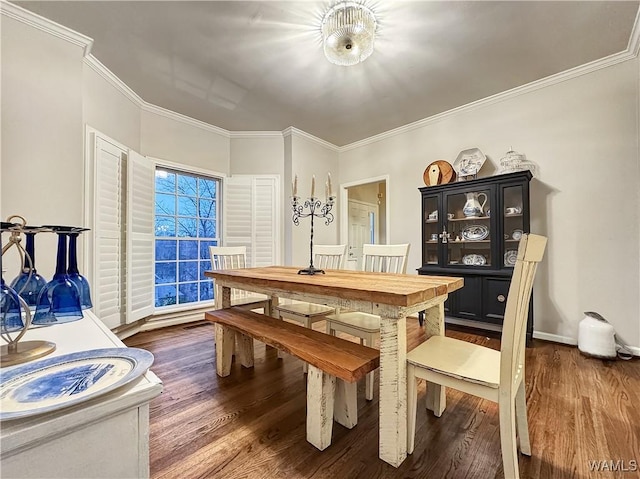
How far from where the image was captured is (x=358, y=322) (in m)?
1.91

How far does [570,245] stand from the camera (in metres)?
2.77

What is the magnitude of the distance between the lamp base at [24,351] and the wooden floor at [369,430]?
0.87 metres

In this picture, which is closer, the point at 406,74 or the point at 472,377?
the point at 472,377

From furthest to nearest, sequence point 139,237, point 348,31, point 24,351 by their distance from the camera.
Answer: point 139,237 → point 348,31 → point 24,351

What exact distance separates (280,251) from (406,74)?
8.90 feet

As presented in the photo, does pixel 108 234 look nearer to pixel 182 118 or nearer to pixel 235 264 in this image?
pixel 235 264

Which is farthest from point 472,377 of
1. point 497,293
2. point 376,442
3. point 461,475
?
point 497,293

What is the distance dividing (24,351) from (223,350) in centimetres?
154

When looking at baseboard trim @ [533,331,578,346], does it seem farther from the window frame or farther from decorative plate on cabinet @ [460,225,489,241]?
the window frame

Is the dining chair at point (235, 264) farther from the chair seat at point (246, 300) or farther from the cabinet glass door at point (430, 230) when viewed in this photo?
the cabinet glass door at point (430, 230)

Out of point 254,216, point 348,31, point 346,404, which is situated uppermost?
point 348,31

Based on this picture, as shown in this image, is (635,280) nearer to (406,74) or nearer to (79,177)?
(406,74)

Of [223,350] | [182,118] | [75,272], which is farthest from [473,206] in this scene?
[182,118]

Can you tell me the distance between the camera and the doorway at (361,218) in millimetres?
5082
